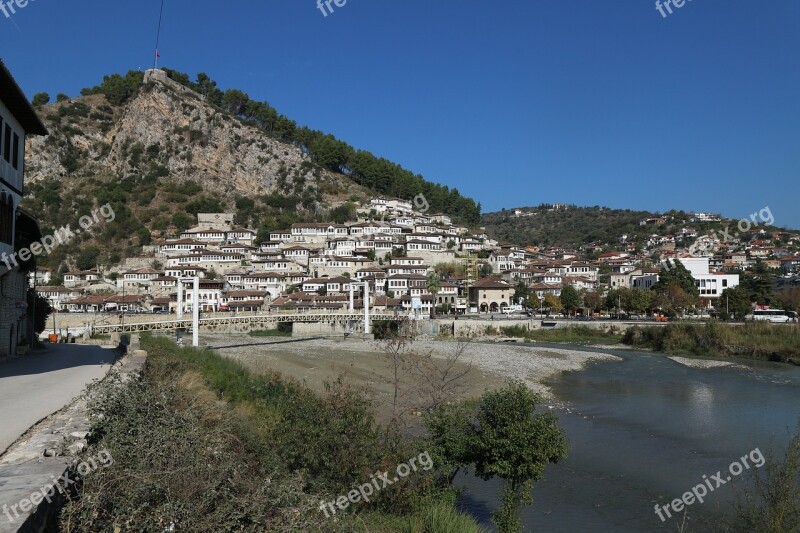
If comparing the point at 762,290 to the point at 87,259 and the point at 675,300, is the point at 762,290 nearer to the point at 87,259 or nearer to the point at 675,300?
the point at 675,300

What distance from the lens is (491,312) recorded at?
286ft

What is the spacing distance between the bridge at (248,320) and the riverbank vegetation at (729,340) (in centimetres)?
2777

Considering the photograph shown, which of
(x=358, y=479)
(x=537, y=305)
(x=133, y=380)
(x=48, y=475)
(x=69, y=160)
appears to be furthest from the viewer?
(x=69, y=160)

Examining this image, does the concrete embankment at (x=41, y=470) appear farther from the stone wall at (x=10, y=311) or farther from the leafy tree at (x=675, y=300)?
the leafy tree at (x=675, y=300)

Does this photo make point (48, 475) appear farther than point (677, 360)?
No

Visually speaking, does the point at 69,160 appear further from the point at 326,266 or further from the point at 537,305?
the point at 537,305

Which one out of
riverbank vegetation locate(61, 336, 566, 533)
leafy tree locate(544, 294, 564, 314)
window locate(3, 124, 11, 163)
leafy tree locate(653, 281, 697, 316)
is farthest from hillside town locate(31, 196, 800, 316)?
riverbank vegetation locate(61, 336, 566, 533)

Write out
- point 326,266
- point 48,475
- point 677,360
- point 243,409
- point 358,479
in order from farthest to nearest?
point 326,266 < point 677,360 < point 243,409 < point 358,479 < point 48,475

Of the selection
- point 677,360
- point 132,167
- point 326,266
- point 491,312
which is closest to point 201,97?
point 132,167

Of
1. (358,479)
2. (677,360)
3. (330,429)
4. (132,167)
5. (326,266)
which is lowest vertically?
(677,360)

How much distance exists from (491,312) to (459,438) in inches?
3058
